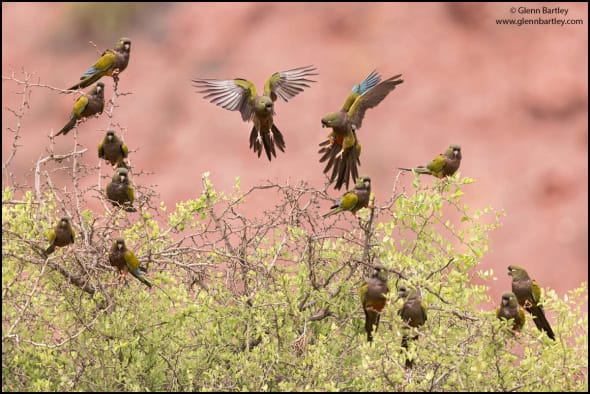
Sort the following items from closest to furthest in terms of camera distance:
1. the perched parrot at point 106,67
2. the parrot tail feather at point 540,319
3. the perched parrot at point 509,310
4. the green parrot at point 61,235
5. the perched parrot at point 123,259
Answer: the green parrot at point 61,235 < the perched parrot at point 509,310 < the perched parrot at point 123,259 < the parrot tail feather at point 540,319 < the perched parrot at point 106,67

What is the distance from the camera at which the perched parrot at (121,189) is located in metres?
7.92

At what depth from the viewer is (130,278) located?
25.2 feet

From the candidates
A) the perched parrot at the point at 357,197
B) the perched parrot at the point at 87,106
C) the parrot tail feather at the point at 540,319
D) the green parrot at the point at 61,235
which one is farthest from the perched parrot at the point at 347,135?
the green parrot at the point at 61,235

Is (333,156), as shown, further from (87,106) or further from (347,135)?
(87,106)

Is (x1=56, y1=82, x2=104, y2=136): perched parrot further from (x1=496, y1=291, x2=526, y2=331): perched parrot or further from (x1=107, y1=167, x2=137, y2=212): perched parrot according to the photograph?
(x1=496, y1=291, x2=526, y2=331): perched parrot

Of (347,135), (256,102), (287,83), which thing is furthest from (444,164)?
(287,83)

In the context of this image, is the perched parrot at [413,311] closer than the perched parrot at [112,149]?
Yes

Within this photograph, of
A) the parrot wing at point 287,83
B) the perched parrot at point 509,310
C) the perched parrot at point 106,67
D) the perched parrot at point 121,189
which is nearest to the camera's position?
the perched parrot at point 509,310

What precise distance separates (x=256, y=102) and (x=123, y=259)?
89.0 inches

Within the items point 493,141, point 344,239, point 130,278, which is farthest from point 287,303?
point 493,141

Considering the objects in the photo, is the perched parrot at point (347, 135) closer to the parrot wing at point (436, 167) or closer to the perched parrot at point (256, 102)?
the perched parrot at point (256, 102)

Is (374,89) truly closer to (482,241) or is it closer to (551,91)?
(482,241)

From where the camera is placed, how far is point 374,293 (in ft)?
23.1

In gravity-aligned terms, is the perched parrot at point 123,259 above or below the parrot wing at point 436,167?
below
